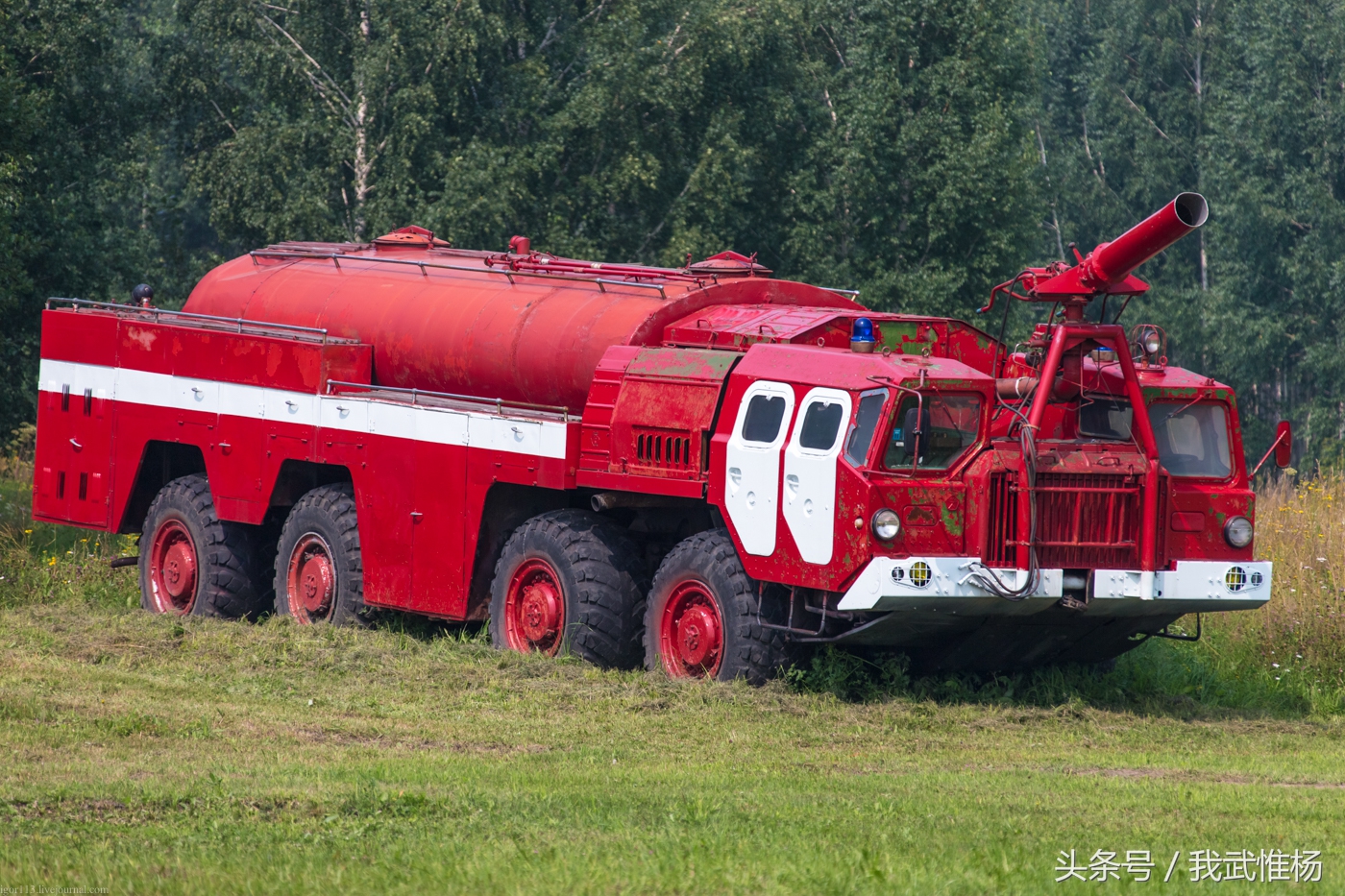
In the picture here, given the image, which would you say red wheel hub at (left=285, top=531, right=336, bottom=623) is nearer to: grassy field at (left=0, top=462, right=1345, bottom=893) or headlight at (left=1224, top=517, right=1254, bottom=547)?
grassy field at (left=0, top=462, right=1345, bottom=893)

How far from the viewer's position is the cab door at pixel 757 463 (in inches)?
500

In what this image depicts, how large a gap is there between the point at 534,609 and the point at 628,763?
389cm

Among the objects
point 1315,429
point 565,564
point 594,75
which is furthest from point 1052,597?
point 1315,429

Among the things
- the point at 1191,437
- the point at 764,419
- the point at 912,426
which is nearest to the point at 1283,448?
the point at 1191,437

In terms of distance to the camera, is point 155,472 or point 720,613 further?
point 155,472

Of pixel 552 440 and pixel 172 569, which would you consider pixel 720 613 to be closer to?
pixel 552 440

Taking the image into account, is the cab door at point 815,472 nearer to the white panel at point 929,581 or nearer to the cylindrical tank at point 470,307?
the white panel at point 929,581

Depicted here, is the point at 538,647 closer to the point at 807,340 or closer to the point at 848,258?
the point at 807,340

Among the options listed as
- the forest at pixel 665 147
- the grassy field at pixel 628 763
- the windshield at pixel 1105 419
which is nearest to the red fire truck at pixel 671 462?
the windshield at pixel 1105 419

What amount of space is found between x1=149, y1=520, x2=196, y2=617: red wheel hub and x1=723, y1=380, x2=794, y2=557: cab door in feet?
22.2

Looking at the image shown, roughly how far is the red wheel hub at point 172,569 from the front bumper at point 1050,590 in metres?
7.87

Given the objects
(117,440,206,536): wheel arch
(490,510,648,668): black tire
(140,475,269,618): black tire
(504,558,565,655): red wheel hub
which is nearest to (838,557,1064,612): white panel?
(490,510,648,668): black tire

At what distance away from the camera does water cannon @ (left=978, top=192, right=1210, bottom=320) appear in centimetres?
1207

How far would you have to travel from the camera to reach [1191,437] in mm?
13359
